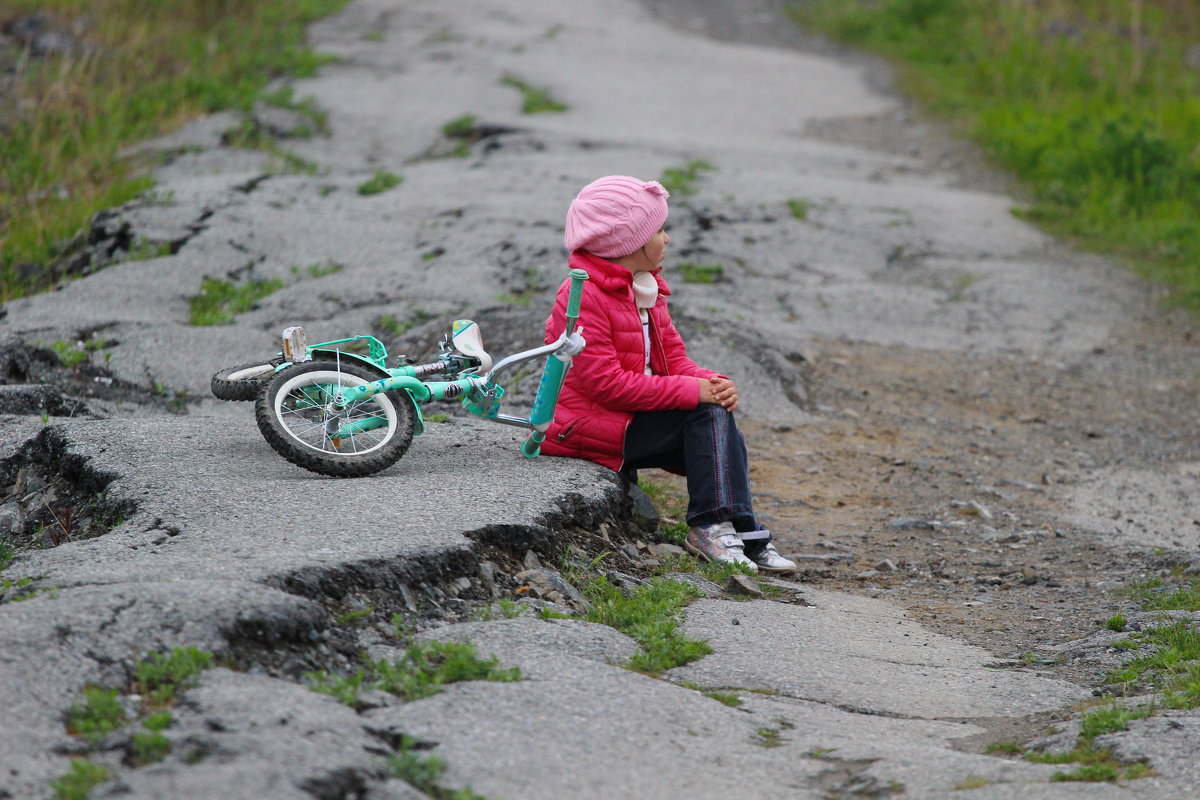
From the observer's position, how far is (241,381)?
382 centimetres

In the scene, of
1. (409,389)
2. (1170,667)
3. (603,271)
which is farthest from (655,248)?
(1170,667)

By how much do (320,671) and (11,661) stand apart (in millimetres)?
603

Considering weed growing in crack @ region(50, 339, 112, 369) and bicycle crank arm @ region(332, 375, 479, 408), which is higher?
bicycle crank arm @ region(332, 375, 479, 408)

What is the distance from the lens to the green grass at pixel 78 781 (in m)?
2.09

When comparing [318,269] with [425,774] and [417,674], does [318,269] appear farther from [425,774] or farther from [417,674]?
[425,774]

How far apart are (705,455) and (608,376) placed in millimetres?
401

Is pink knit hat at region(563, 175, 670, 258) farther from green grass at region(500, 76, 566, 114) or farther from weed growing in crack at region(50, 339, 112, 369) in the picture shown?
green grass at region(500, 76, 566, 114)

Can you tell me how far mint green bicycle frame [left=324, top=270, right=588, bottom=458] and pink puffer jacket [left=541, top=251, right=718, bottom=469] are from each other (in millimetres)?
77

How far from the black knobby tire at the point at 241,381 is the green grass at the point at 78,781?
1.78m

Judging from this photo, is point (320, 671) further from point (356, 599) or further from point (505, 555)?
point (505, 555)

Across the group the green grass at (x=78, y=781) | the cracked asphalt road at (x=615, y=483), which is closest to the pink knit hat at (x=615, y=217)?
the cracked asphalt road at (x=615, y=483)

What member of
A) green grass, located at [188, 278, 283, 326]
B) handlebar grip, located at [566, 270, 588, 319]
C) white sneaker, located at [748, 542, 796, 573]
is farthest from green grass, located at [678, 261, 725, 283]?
handlebar grip, located at [566, 270, 588, 319]

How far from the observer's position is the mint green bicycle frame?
3.76 meters

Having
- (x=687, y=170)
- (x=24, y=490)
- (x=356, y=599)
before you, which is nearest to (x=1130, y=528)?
(x=356, y=599)
